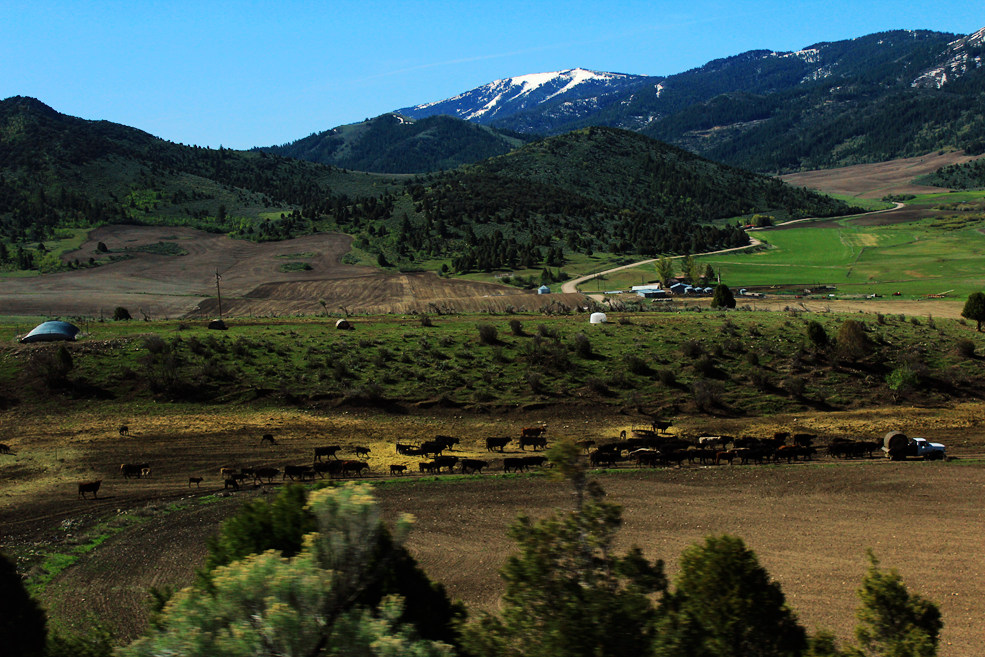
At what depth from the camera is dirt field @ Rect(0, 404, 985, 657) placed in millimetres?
23422

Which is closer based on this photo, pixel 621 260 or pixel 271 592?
pixel 271 592

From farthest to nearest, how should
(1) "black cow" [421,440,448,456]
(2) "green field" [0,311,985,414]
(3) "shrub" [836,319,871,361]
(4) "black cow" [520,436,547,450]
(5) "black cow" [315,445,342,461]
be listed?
1. (3) "shrub" [836,319,871,361]
2. (2) "green field" [0,311,985,414]
3. (4) "black cow" [520,436,547,450]
4. (1) "black cow" [421,440,448,456]
5. (5) "black cow" [315,445,342,461]

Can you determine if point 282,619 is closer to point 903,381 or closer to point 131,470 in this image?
point 131,470

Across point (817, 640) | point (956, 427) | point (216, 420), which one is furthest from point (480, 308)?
point (817, 640)

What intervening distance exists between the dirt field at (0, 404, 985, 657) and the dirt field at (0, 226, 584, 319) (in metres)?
48.3

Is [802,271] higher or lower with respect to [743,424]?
higher

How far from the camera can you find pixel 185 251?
14625cm

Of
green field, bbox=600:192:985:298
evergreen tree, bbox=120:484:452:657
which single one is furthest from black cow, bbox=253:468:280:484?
green field, bbox=600:192:985:298

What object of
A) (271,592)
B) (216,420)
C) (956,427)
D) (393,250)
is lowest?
(956,427)

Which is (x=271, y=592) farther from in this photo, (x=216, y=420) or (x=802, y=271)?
(x=802, y=271)

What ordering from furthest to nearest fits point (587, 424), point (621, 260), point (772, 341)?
1. point (621, 260)
2. point (772, 341)
3. point (587, 424)

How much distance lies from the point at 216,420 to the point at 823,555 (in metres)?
36.6

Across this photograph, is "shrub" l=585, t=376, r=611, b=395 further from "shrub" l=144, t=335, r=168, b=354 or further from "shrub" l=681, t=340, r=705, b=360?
"shrub" l=144, t=335, r=168, b=354

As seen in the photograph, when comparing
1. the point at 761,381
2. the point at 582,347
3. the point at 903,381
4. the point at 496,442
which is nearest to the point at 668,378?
the point at 761,381
